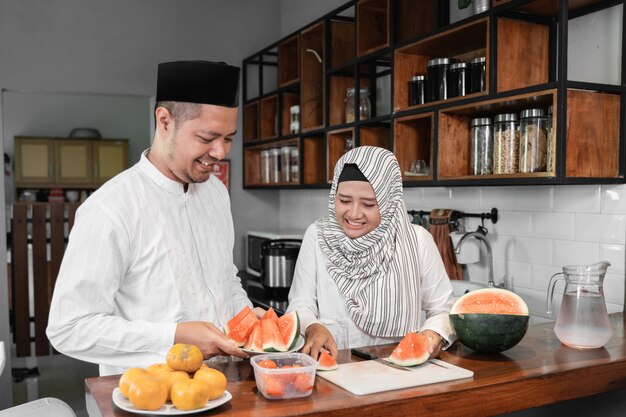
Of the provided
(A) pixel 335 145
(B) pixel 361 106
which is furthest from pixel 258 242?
(B) pixel 361 106

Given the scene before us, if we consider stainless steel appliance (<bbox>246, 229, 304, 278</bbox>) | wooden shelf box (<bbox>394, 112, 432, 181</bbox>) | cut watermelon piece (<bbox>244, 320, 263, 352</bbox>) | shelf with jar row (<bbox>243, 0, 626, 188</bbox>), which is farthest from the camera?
stainless steel appliance (<bbox>246, 229, 304, 278</bbox>)

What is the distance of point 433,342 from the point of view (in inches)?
69.9

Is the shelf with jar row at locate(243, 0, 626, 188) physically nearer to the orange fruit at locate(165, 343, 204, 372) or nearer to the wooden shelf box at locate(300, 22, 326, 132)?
the wooden shelf box at locate(300, 22, 326, 132)

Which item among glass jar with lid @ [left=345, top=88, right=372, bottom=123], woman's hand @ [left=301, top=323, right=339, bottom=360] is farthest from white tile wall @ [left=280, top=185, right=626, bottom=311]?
woman's hand @ [left=301, top=323, right=339, bottom=360]

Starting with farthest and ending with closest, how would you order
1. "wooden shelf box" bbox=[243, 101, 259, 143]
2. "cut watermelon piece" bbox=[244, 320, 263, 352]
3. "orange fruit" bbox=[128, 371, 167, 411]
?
"wooden shelf box" bbox=[243, 101, 259, 143]
"cut watermelon piece" bbox=[244, 320, 263, 352]
"orange fruit" bbox=[128, 371, 167, 411]

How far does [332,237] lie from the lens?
229 cm

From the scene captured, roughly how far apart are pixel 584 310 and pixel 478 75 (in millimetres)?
1246

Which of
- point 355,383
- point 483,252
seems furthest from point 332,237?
point 483,252

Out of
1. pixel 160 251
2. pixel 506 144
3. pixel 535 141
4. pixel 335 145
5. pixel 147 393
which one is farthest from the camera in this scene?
pixel 335 145

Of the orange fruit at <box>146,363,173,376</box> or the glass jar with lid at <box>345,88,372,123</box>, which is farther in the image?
the glass jar with lid at <box>345,88,372,123</box>

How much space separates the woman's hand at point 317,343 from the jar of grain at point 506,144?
3.88 ft

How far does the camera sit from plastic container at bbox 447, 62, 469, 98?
2820mm

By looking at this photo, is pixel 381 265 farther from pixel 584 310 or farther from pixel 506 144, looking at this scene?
pixel 506 144

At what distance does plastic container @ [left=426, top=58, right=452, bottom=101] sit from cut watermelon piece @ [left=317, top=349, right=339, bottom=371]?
165 centimetres
